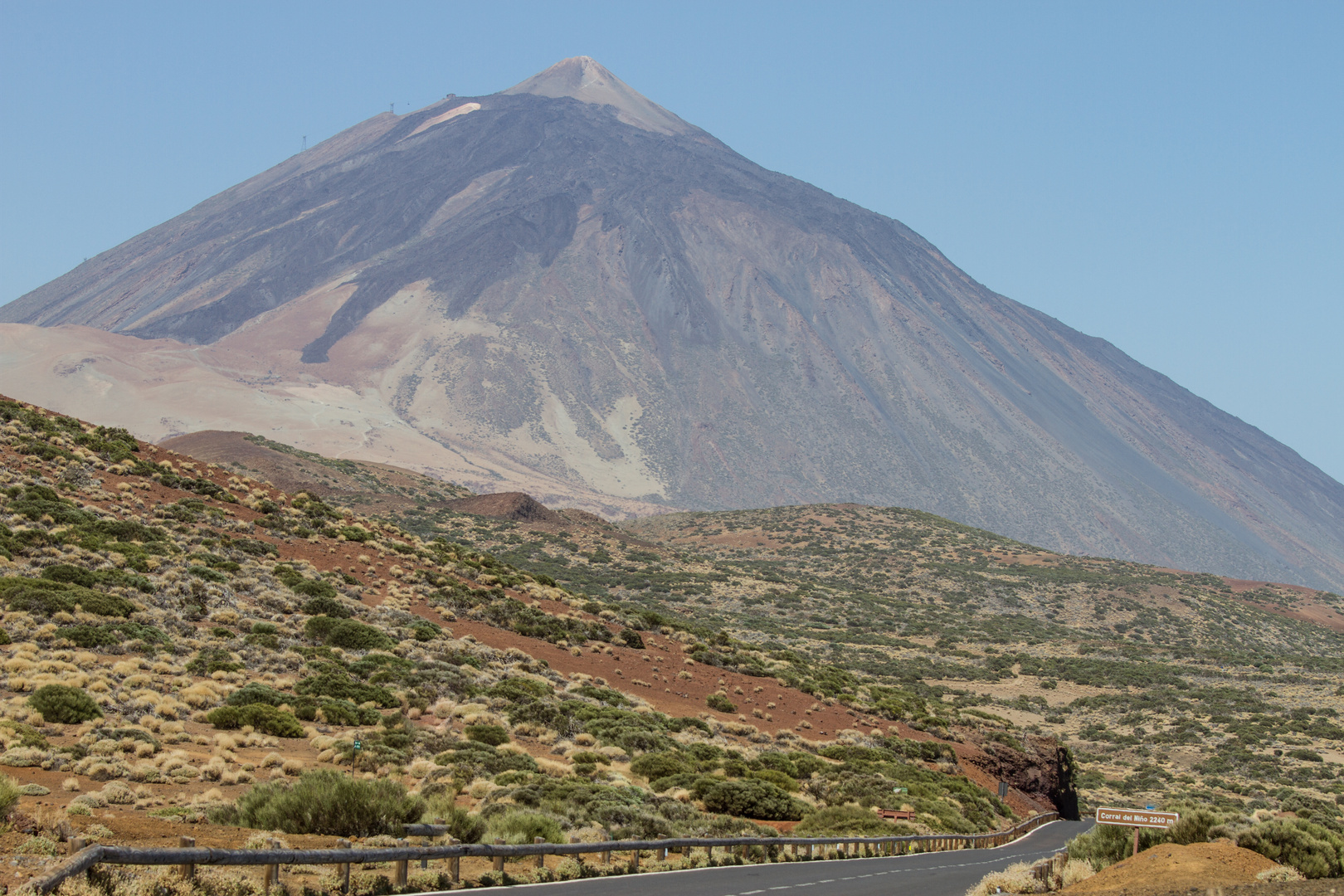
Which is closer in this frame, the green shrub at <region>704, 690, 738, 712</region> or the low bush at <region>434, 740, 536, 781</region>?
the low bush at <region>434, 740, 536, 781</region>

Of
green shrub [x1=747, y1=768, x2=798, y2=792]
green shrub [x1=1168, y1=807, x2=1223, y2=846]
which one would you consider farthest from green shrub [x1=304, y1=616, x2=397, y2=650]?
green shrub [x1=1168, y1=807, x2=1223, y2=846]

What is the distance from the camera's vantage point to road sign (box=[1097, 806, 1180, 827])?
541 inches

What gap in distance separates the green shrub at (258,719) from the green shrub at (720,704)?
15890 mm

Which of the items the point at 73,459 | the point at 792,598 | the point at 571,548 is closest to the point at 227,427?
the point at 571,548

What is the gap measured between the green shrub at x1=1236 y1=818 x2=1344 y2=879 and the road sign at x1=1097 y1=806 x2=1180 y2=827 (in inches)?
36.2

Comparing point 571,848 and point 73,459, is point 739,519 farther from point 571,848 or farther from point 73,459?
point 571,848

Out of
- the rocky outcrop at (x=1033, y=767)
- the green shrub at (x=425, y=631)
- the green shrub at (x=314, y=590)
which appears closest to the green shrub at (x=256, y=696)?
the green shrub at (x=425, y=631)

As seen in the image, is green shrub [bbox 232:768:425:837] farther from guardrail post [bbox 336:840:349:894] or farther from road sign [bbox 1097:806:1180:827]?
road sign [bbox 1097:806:1180:827]

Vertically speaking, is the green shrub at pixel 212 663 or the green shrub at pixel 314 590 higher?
the green shrub at pixel 314 590

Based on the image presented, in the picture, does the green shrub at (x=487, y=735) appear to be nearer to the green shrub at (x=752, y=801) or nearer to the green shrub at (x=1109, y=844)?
the green shrub at (x=752, y=801)

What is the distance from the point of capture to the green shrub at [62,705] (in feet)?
54.5

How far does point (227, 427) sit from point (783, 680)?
147795mm

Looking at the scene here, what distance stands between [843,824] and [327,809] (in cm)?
1170

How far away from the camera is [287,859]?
31.4ft
